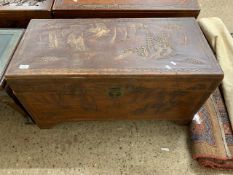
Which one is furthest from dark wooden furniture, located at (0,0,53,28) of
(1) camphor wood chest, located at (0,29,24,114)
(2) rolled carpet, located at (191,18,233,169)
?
(2) rolled carpet, located at (191,18,233,169)

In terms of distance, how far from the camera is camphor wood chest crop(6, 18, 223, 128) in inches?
32.4

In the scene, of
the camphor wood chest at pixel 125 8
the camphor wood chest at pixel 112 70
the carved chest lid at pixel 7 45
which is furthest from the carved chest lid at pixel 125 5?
the carved chest lid at pixel 7 45

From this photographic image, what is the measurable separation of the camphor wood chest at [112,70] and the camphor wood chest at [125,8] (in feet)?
0.48

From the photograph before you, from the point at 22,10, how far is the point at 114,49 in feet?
2.06

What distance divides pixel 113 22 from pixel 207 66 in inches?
19.1

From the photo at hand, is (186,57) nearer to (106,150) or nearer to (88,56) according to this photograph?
(88,56)

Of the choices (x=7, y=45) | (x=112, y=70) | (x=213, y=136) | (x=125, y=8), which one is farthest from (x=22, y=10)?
(x=213, y=136)

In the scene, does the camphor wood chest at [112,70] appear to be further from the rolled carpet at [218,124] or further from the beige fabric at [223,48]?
the beige fabric at [223,48]

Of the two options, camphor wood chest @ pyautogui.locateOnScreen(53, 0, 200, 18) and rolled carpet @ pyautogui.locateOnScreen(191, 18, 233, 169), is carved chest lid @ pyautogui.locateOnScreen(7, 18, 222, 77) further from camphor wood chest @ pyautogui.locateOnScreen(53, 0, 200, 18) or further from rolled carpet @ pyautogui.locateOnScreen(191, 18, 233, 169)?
rolled carpet @ pyautogui.locateOnScreen(191, 18, 233, 169)

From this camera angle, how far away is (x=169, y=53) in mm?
892

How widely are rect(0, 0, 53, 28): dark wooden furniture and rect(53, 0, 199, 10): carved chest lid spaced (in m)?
0.06

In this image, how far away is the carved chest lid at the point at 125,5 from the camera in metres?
1.17

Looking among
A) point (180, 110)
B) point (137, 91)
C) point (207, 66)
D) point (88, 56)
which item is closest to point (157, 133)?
point (180, 110)

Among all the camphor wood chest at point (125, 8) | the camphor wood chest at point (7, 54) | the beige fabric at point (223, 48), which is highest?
the camphor wood chest at point (125, 8)
